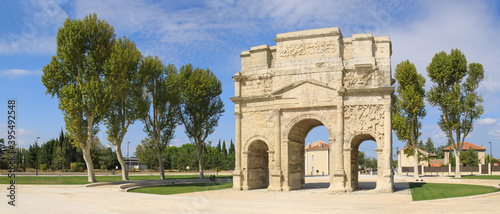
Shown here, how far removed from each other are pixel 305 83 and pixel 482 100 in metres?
22.4

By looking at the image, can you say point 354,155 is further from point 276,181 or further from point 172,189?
point 172,189

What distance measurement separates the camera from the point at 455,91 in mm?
37781

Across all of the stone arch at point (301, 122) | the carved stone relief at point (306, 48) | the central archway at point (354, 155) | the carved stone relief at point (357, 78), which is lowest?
the central archway at point (354, 155)

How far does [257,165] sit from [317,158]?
4201cm

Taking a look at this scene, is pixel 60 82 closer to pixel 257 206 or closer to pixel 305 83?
pixel 305 83

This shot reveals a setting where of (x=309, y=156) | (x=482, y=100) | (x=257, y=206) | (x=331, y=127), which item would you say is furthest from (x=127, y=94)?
(x=309, y=156)

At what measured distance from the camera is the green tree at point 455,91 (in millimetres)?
37656

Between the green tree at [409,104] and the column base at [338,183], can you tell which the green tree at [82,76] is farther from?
the green tree at [409,104]

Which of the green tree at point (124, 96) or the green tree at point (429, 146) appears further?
the green tree at point (429, 146)

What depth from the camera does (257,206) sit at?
15.9 m

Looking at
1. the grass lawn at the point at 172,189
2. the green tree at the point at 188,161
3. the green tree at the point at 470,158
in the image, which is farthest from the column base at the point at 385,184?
the green tree at the point at 470,158

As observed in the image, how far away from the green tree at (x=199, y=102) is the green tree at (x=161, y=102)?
1.08m

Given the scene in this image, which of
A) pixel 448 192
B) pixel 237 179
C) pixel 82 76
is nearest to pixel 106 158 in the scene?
A: pixel 82 76

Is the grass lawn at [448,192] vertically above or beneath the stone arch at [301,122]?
beneath
